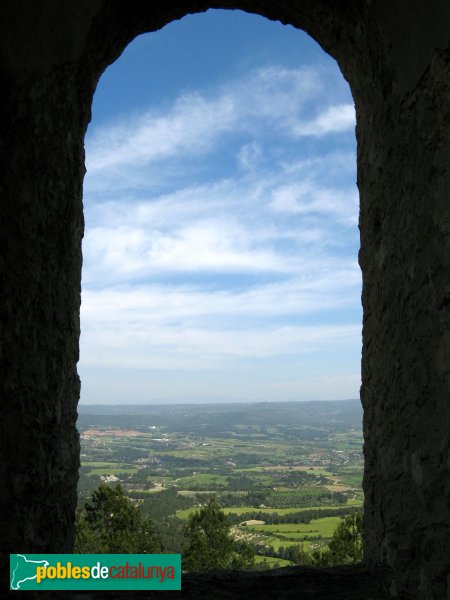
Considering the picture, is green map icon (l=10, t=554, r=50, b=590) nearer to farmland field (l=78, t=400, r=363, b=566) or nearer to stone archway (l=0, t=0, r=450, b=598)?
stone archway (l=0, t=0, r=450, b=598)

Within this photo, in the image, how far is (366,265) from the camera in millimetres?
2838

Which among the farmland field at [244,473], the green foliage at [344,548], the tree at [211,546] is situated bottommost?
the farmland field at [244,473]

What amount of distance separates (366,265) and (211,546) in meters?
17.5

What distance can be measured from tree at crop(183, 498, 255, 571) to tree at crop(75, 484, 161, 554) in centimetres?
141

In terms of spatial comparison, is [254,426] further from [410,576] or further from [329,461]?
[410,576]

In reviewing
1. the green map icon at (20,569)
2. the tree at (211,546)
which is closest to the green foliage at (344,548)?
the tree at (211,546)

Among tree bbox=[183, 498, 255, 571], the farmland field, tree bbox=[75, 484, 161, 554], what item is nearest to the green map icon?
tree bbox=[75, 484, 161, 554]

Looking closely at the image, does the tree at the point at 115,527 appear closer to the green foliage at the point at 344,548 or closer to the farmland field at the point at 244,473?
the farmland field at the point at 244,473

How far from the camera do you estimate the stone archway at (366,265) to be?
1923 millimetres

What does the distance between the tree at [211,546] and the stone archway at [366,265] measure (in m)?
16.6

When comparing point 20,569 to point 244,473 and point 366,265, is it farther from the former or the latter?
point 244,473

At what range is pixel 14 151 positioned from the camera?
2.14m

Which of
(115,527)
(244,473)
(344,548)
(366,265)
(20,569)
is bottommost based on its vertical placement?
(244,473)

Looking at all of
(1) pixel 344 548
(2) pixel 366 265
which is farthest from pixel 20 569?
(1) pixel 344 548
